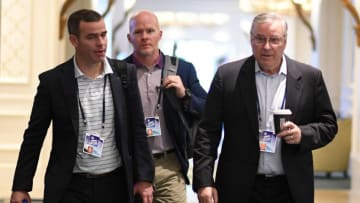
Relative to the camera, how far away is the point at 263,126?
3.31 meters

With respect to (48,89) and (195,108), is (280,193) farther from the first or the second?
(48,89)

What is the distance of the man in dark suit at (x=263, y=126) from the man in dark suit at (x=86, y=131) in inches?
15.3

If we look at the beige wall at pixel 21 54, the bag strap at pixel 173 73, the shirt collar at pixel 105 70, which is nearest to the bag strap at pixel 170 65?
the bag strap at pixel 173 73

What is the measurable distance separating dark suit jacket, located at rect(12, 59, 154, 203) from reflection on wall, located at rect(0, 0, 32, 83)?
14.6 ft

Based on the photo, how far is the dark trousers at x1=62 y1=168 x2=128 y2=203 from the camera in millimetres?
3314

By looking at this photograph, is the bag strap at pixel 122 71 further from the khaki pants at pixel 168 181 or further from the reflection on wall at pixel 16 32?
the reflection on wall at pixel 16 32

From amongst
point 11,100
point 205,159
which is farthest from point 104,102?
point 11,100

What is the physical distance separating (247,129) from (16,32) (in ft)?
16.5

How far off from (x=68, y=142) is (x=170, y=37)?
21599 mm

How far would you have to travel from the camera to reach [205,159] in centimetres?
345

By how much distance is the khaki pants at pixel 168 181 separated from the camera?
13.3 feet

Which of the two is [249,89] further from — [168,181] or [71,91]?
[168,181]

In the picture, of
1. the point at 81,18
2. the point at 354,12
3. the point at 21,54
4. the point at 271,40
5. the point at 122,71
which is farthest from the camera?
the point at 354,12

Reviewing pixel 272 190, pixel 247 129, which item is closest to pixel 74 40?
pixel 247 129
